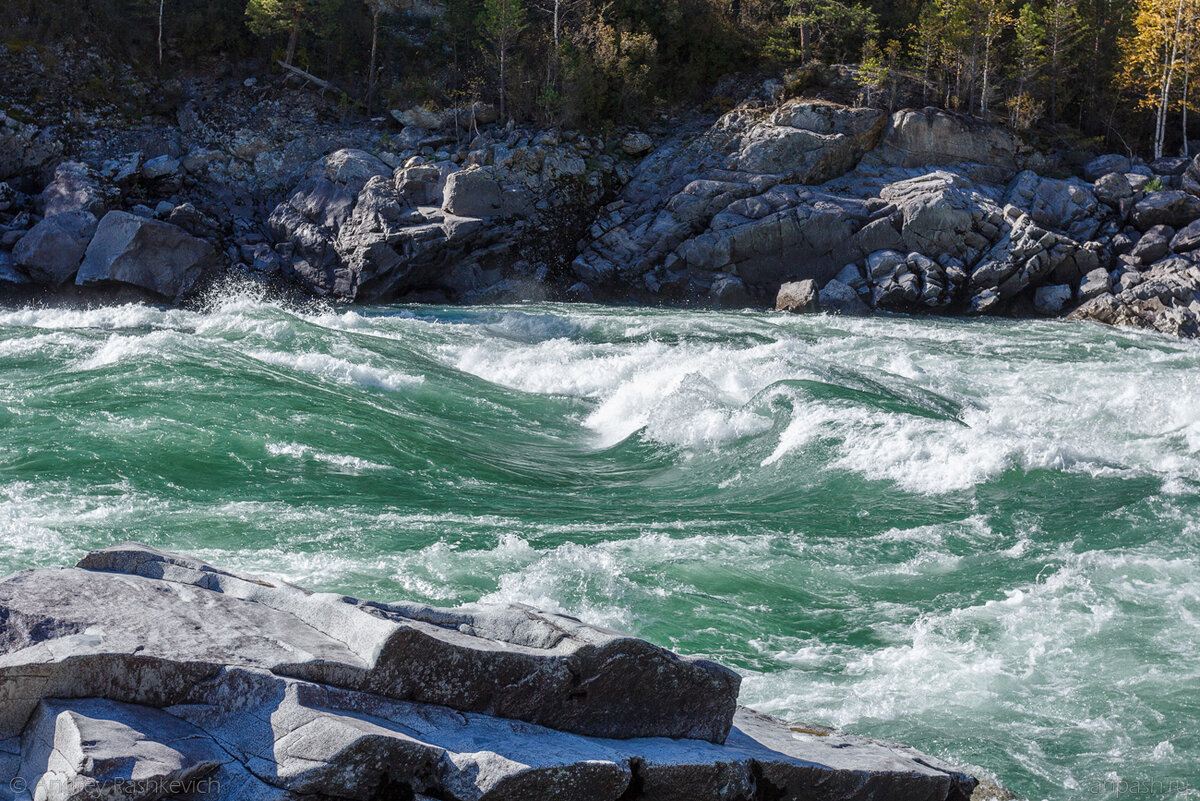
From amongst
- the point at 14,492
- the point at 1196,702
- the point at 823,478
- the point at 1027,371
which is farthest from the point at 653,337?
the point at 1196,702

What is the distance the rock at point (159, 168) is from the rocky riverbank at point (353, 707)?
26.7m

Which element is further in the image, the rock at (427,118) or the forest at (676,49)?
the forest at (676,49)

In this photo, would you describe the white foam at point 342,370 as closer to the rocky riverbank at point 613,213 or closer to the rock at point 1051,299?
the rocky riverbank at point 613,213

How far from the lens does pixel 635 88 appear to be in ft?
104

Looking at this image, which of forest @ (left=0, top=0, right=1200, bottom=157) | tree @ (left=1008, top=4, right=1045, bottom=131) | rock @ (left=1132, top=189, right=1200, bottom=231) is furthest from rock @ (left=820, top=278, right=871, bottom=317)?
tree @ (left=1008, top=4, right=1045, bottom=131)

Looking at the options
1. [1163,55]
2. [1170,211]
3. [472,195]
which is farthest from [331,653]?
[1163,55]

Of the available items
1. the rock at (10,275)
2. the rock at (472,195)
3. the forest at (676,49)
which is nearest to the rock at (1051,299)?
the forest at (676,49)

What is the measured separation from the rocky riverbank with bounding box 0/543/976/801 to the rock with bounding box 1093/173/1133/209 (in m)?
27.2

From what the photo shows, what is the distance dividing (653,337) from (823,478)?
377 inches

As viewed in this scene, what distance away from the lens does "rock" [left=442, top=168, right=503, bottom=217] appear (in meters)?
26.6

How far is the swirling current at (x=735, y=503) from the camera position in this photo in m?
5.28

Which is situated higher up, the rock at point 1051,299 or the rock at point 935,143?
the rock at point 935,143

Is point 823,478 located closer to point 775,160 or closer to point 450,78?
point 775,160

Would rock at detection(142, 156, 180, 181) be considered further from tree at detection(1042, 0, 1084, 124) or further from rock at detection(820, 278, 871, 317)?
tree at detection(1042, 0, 1084, 124)
